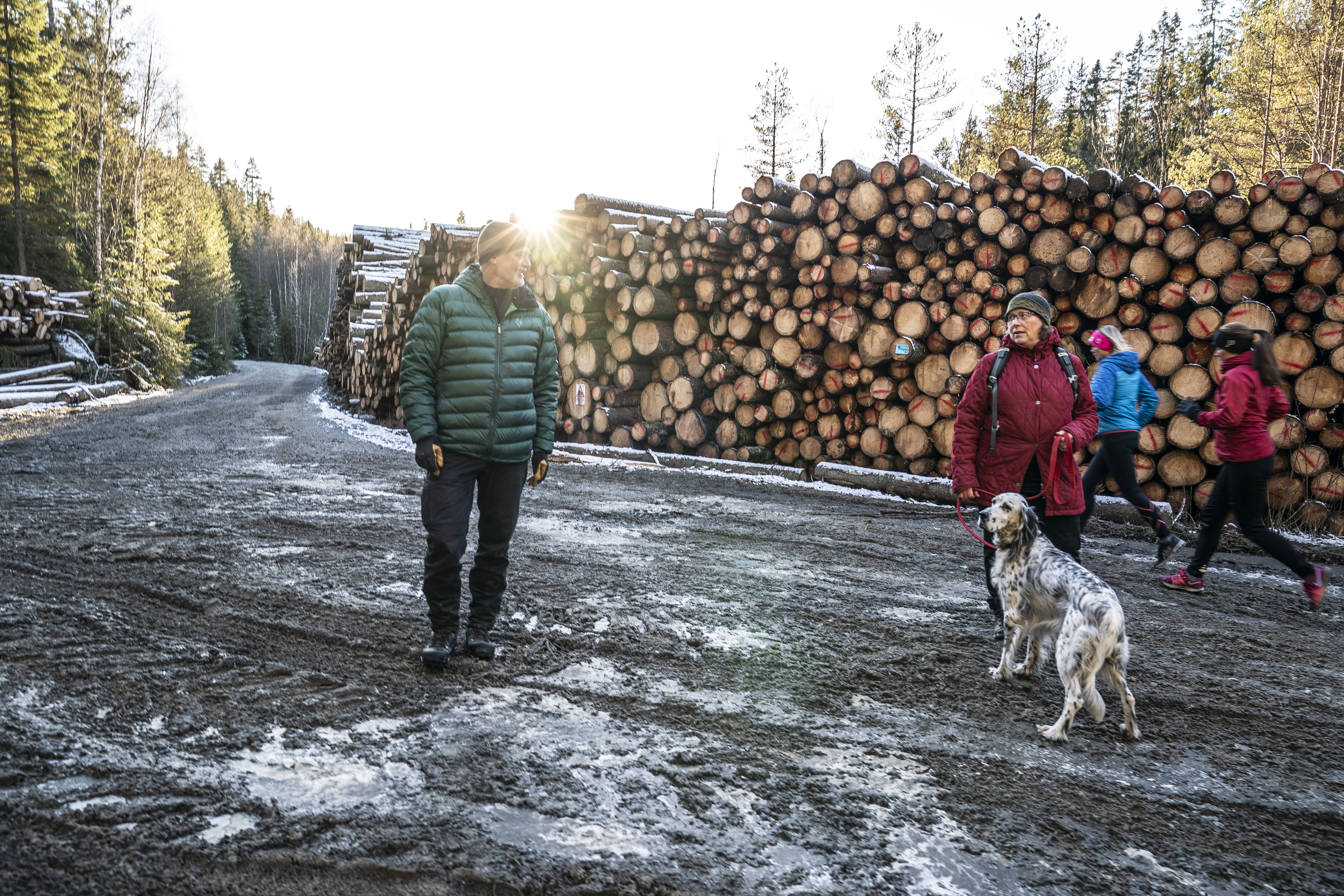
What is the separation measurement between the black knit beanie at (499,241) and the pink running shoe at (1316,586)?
557 centimetres

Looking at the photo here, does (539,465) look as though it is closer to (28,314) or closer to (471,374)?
(471,374)

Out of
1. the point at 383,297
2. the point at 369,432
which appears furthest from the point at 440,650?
the point at 383,297

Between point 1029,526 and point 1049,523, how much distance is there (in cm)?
62

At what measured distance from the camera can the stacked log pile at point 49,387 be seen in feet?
49.7

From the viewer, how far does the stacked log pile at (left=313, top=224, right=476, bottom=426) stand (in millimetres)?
15586

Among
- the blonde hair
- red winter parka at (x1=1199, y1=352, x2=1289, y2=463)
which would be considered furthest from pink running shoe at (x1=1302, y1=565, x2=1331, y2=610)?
the blonde hair

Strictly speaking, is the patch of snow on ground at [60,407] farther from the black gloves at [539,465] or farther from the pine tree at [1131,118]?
the pine tree at [1131,118]

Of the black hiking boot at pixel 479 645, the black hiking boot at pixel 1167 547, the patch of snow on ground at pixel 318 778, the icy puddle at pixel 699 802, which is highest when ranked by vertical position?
the black hiking boot at pixel 1167 547

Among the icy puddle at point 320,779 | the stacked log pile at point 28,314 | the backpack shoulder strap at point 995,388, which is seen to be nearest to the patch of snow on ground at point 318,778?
the icy puddle at point 320,779

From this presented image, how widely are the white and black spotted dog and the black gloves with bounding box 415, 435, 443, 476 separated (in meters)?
2.70

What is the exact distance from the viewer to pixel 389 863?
7.30ft

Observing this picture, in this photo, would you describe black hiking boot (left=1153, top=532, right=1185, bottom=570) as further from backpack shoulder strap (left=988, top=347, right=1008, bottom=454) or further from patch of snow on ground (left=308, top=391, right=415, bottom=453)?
patch of snow on ground (left=308, top=391, right=415, bottom=453)

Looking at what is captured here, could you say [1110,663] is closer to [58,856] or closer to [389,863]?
[389,863]

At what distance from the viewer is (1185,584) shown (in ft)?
18.3
